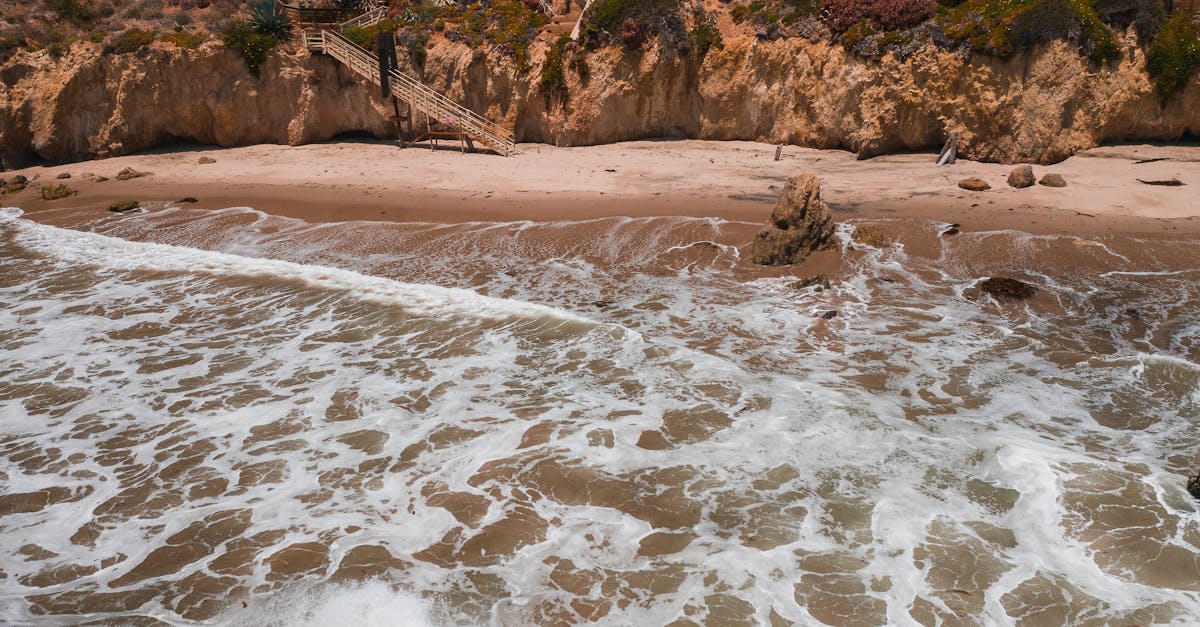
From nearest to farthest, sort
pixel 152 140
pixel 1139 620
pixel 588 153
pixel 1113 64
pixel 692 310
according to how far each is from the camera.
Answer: pixel 1139 620, pixel 692 310, pixel 1113 64, pixel 588 153, pixel 152 140

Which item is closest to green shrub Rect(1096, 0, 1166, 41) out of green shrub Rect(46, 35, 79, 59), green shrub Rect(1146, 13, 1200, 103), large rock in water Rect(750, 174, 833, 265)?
green shrub Rect(1146, 13, 1200, 103)

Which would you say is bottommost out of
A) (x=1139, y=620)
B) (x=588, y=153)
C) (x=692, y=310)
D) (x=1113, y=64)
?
(x=1139, y=620)

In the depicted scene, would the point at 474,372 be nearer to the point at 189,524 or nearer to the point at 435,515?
the point at 435,515

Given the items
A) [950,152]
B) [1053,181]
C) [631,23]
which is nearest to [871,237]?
[1053,181]

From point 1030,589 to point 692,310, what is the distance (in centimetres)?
622

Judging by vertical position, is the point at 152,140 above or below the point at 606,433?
above

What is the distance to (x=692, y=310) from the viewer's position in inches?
435

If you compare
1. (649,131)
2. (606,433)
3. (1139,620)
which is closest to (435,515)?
(606,433)

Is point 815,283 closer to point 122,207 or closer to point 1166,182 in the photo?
point 1166,182

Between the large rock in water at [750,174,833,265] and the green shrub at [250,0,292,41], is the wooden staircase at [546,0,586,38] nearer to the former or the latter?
the green shrub at [250,0,292,41]

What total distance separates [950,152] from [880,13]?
447 cm

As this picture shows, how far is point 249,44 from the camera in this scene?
24484mm

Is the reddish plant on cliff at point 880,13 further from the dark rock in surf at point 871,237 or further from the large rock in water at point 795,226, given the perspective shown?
the large rock in water at point 795,226

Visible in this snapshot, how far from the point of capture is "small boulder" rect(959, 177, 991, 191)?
51.8 ft
